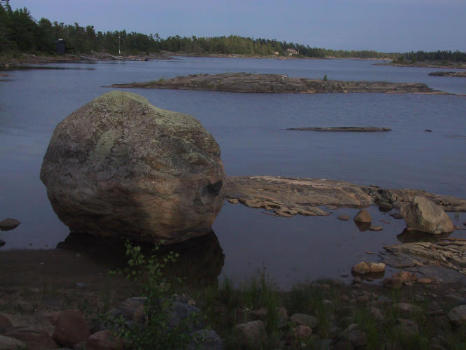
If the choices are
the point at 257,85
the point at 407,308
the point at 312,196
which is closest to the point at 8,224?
the point at 312,196

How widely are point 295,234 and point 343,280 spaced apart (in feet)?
7.25

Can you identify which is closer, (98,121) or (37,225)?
(98,121)

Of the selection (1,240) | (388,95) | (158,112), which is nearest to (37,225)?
(1,240)

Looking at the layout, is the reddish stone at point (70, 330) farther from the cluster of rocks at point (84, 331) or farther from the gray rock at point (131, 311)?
the gray rock at point (131, 311)

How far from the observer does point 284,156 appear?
59.9 ft

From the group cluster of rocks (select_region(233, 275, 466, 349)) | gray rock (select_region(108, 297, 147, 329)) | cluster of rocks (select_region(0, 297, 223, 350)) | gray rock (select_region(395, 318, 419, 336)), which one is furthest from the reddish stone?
gray rock (select_region(395, 318, 419, 336))

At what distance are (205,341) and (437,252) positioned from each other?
5835mm

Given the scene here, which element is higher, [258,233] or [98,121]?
[98,121]

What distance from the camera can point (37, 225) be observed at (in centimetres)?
997

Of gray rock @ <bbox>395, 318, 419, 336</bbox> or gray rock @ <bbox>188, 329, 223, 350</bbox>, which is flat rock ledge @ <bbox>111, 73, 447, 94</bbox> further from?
gray rock @ <bbox>188, 329, 223, 350</bbox>

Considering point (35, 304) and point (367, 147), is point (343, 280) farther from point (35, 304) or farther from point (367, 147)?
point (367, 147)

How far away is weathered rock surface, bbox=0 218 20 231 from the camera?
9.62 meters

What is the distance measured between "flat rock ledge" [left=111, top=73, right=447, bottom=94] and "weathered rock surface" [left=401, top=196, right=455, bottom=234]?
35.6m

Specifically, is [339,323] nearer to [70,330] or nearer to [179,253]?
[70,330]
